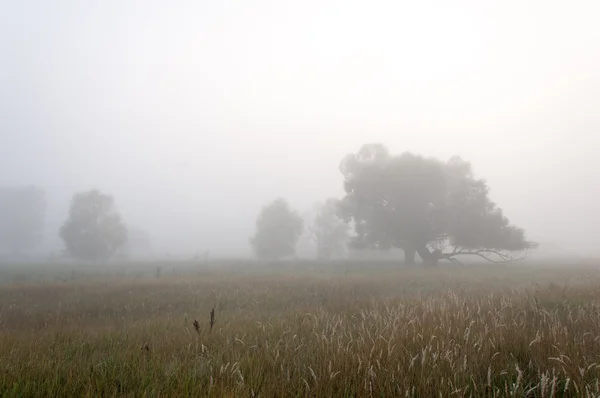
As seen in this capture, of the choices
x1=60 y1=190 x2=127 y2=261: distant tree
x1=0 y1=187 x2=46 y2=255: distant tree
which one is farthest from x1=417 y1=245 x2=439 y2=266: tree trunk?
x1=0 y1=187 x2=46 y2=255: distant tree

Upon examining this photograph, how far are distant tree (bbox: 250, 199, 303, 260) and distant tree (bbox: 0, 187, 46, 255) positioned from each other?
4694 cm

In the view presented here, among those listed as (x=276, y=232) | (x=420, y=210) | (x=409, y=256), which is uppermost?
(x=420, y=210)

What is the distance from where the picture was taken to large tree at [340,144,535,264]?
105 feet

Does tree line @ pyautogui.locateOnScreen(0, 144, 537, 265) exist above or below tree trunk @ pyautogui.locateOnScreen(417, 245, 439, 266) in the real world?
above

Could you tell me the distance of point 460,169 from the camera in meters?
36.7

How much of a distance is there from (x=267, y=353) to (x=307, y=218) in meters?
97.8

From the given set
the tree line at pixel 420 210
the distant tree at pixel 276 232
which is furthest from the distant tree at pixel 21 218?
the distant tree at pixel 276 232

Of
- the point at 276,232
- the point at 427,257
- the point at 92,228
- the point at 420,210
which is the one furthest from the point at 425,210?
the point at 92,228

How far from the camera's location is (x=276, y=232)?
2486 inches

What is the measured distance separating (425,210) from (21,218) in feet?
260

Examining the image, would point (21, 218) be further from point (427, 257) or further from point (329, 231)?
point (427, 257)

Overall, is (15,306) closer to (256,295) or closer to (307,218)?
(256,295)

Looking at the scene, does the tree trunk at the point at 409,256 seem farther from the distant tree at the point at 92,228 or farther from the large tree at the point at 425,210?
the distant tree at the point at 92,228

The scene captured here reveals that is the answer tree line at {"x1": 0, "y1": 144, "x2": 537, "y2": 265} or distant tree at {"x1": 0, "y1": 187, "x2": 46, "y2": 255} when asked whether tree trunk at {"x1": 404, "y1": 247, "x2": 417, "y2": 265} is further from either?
distant tree at {"x1": 0, "y1": 187, "x2": 46, "y2": 255}
